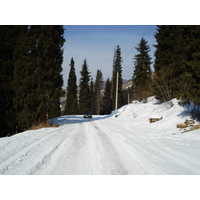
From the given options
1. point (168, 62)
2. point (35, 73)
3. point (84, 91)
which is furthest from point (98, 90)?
point (35, 73)

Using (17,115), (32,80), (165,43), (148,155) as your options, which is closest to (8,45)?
(32,80)

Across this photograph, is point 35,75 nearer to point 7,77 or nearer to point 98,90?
point 7,77

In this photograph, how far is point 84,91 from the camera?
5112cm

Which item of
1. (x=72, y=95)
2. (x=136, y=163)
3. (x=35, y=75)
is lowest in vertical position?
(x=136, y=163)

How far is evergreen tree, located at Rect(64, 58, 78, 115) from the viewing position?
1985 inches

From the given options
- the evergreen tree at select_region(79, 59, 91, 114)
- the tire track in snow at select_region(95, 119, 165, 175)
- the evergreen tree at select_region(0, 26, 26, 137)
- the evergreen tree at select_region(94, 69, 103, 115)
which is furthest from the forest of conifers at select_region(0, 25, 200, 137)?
the evergreen tree at select_region(79, 59, 91, 114)

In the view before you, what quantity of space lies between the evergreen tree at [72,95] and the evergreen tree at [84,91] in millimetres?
1919

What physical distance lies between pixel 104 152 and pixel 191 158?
8.84ft

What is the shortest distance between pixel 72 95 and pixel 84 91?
4.54 metres

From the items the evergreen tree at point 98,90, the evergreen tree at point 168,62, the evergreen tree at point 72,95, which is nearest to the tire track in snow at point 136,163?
the evergreen tree at point 168,62

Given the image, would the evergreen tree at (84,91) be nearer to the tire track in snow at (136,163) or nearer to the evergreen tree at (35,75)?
the evergreen tree at (35,75)

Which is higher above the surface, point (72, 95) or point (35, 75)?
point (72, 95)

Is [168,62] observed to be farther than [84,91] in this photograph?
No
